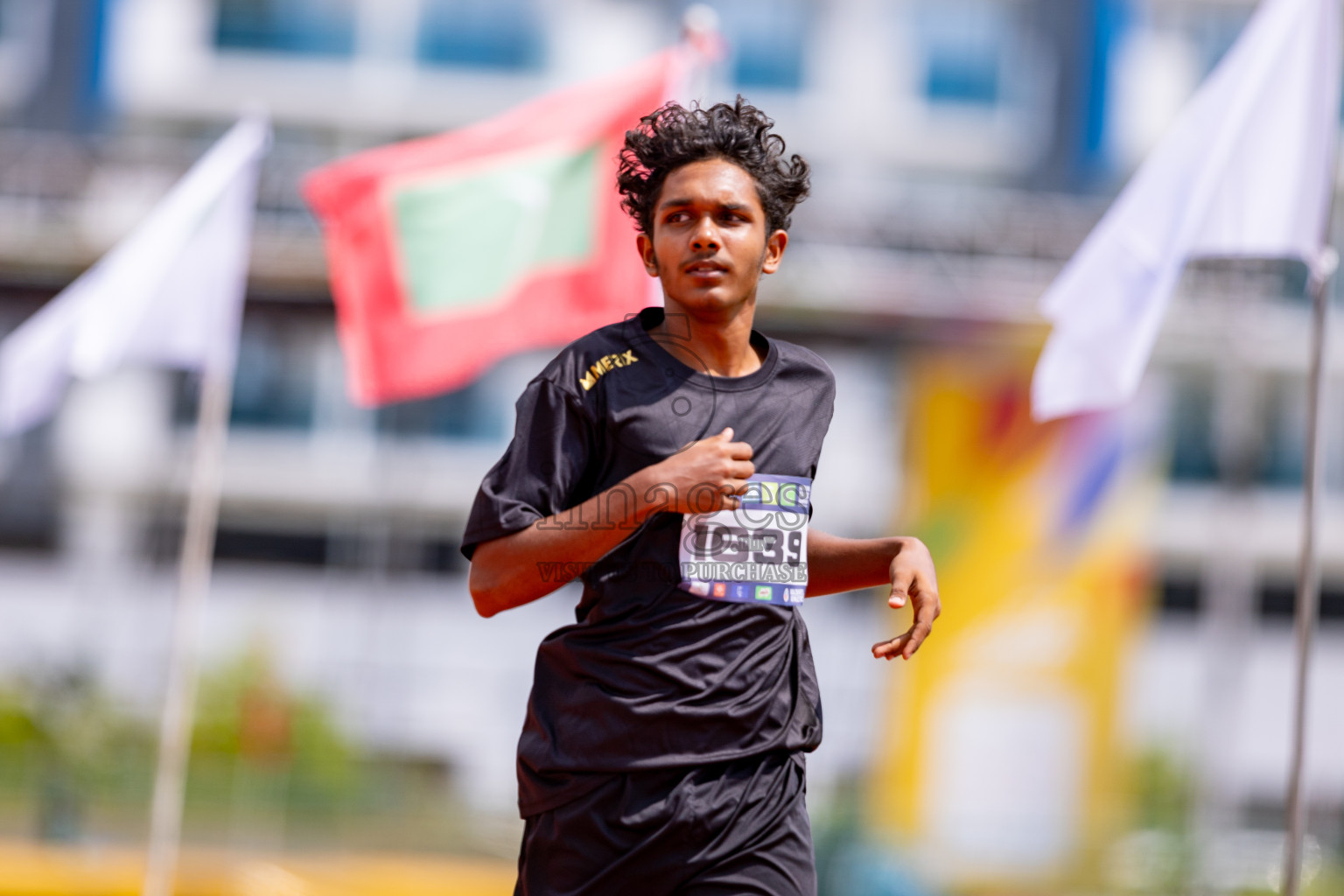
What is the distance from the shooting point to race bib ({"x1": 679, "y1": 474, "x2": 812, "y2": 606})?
6.51 feet

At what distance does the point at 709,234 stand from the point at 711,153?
14cm

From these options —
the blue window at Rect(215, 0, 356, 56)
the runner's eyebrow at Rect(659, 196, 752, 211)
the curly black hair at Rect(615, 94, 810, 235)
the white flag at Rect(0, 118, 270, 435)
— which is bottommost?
the runner's eyebrow at Rect(659, 196, 752, 211)

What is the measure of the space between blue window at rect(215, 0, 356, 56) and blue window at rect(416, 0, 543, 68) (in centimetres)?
140

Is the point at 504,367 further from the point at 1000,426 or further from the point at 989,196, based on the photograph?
the point at 1000,426

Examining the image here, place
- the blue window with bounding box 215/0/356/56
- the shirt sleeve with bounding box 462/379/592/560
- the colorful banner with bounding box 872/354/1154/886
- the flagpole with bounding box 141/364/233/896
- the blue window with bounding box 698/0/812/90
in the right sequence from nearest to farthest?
the shirt sleeve with bounding box 462/379/592/560, the flagpole with bounding box 141/364/233/896, the colorful banner with bounding box 872/354/1154/886, the blue window with bounding box 698/0/812/90, the blue window with bounding box 215/0/356/56

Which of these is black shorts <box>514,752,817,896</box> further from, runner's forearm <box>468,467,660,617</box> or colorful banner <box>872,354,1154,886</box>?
colorful banner <box>872,354,1154,886</box>

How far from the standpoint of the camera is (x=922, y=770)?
41.8ft

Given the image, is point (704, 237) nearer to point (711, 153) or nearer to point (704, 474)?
point (711, 153)

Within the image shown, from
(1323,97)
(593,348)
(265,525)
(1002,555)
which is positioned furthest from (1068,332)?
(265,525)

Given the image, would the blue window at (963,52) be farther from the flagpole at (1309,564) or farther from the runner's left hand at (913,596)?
the runner's left hand at (913,596)

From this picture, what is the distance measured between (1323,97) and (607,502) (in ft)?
13.3

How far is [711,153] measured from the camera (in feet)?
6.89

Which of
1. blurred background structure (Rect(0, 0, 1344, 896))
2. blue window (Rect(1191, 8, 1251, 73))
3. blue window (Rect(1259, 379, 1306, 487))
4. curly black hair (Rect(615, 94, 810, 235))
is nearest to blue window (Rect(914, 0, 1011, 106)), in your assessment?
blurred background structure (Rect(0, 0, 1344, 896))

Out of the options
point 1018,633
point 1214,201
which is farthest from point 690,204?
point 1018,633
